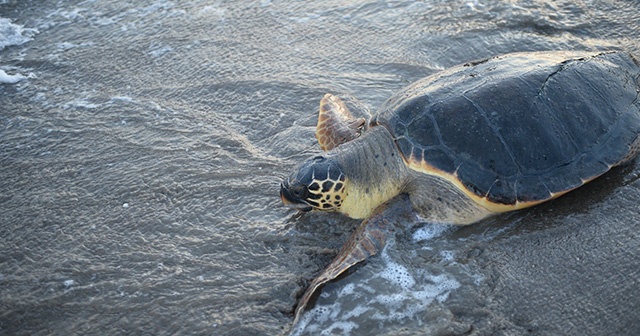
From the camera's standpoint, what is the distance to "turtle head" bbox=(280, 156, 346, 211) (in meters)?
3.29

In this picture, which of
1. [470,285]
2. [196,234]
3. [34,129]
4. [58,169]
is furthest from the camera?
[34,129]

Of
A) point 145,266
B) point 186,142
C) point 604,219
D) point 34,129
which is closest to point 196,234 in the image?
point 145,266

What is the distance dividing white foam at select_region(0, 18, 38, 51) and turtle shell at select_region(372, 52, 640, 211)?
3995 millimetres

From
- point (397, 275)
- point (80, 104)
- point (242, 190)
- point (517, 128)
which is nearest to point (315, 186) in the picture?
point (242, 190)

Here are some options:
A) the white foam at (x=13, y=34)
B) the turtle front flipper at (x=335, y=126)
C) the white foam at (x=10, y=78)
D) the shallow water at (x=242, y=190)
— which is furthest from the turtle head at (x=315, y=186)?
the white foam at (x=13, y=34)

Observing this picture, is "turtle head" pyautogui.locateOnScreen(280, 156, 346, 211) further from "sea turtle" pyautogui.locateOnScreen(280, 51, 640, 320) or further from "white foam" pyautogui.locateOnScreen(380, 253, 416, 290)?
"white foam" pyautogui.locateOnScreen(380, 253, 416, 290)

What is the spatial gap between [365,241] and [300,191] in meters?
0.50

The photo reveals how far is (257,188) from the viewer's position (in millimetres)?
3688

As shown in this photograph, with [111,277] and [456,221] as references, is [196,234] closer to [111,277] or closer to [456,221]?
[111,277]

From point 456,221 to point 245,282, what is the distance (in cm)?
123

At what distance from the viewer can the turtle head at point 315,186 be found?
130 inches

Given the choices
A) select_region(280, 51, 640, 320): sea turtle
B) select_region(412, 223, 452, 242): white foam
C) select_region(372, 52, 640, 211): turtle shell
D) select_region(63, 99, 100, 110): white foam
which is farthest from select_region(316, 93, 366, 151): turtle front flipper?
select_region(63, 99, 100, 110): white foam

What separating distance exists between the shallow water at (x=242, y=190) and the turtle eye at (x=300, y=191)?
207 mm

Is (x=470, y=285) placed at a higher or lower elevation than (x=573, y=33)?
lower
